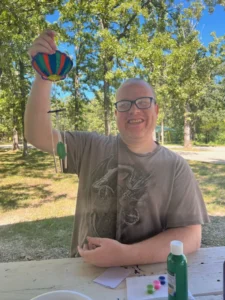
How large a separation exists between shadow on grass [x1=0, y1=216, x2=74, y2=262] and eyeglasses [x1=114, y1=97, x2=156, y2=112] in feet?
3.88

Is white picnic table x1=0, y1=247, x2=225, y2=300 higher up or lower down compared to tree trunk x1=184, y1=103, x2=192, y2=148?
lower down

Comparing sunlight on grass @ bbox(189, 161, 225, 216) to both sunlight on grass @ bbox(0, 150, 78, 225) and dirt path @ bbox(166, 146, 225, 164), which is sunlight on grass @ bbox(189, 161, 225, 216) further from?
sunlight on grass @ bbox(0, 150, 78, 225)

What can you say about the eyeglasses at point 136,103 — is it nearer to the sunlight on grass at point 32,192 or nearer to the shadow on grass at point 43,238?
the shadow on grass at point 43,238

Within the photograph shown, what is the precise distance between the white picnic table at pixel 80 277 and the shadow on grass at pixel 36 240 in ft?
3.31

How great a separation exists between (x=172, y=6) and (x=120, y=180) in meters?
1.35

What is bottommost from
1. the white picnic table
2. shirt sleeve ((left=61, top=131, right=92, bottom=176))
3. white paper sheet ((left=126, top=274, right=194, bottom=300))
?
the white picnic table

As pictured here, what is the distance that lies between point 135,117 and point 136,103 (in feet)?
0.15

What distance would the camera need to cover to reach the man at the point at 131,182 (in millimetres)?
793

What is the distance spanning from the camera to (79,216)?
2.90 feet

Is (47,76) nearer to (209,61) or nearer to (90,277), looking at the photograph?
(90,277)

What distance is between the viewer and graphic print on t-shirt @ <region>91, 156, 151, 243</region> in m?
0.83

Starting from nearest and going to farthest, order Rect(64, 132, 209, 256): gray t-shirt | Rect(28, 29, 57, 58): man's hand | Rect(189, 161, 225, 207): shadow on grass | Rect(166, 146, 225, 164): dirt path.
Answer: Rect(28, 29, 57, 58): man's hand → Rect(64, 132, 209, 256): gray t-shirt → Rect(189, 161, 225, 207): shadow on grass → Rect(166, 146, 225, 164): dirt path

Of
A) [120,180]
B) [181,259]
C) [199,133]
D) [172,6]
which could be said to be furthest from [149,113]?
[199,133]

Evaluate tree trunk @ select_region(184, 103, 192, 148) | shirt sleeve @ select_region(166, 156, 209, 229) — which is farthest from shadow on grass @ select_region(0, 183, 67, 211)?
shirt sleeve @ select_region(166, 156, 209, 229)
